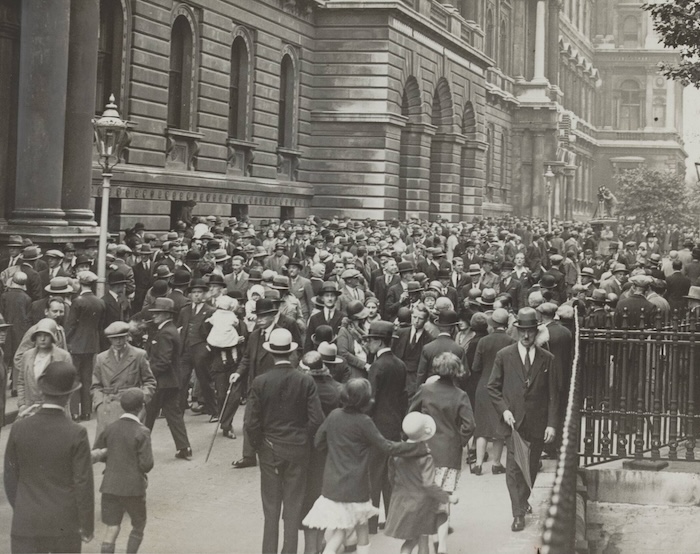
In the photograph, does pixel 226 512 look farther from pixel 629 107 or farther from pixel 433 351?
pixel 629 107

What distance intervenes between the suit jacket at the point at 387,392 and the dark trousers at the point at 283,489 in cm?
111

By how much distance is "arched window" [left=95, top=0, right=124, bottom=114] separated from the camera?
24.1m

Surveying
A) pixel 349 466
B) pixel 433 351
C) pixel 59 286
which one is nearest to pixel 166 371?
pixel 59 286

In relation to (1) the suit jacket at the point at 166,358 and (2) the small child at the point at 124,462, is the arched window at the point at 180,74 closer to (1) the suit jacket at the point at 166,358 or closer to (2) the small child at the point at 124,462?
(1) the suit jacket at the point at 166,358

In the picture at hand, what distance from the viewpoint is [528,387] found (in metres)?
10.5

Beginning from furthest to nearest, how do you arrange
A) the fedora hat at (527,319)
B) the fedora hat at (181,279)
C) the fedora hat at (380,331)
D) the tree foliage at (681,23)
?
the tree foliage at (681,23) → the fedora hat at (181,279) → the fedora hat at (527,319) → the fedora hat at (380,331)

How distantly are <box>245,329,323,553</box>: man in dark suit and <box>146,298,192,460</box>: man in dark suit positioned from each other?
118 inches

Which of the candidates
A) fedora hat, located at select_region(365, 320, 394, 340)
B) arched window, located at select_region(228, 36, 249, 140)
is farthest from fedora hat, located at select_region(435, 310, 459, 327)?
arched window, located at select_region(228, 36, 249, 140)

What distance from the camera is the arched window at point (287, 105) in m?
33.9

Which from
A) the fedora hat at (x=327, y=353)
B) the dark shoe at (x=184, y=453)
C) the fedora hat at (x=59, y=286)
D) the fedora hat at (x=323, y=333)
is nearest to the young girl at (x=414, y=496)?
the fedora hat at (x=327, y=353)

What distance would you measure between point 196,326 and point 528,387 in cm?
509

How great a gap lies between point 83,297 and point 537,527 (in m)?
6.23

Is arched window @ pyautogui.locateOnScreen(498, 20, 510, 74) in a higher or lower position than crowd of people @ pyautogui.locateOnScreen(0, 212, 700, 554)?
higher

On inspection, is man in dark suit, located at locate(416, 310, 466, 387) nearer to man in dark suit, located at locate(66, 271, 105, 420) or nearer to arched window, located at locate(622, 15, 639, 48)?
man in dark suit, located at locate(66, 271, 105, 420)
